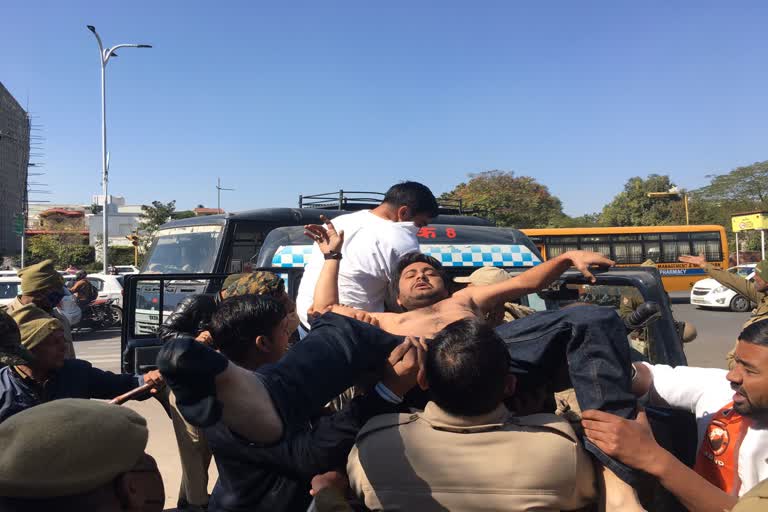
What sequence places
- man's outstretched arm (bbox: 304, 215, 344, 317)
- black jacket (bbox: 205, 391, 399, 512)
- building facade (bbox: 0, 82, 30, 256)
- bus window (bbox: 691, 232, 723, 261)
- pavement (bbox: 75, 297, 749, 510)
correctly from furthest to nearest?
building facade (bbox: 0, 82, 30, 256)
bus window (bbox: 691, 232, 723, 261)
pavement (bbox: 75, 297, 749, 510)
man's outstretched arm (bbox: 304, 215, 344, 317)
black jacket (bbox: 205, 391, 399, 512)

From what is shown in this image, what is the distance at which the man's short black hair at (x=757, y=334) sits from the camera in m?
1.74

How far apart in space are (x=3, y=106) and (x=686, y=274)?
2249 inches

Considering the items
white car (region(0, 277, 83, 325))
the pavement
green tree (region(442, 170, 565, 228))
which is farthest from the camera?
green tree (region(442, 170, 565, 228))

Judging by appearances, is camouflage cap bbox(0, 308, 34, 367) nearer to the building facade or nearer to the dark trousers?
the dark trousers

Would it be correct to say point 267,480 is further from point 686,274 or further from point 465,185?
point 465,185

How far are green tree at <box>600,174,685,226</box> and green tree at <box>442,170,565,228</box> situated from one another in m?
4.73

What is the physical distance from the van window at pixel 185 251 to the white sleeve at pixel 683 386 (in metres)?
7.78

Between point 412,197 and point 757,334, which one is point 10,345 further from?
point 757,334

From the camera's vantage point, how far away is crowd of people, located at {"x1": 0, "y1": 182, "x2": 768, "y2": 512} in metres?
1.09

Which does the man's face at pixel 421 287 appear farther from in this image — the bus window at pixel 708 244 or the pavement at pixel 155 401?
the bus window at pixel 708 244

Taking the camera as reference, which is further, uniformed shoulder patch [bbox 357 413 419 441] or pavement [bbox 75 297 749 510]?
pavement [bbox 75 297 749 510]

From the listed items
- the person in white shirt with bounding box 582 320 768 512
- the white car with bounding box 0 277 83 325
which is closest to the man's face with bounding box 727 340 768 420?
the person in white shirt with bounding box 582 320 768 512

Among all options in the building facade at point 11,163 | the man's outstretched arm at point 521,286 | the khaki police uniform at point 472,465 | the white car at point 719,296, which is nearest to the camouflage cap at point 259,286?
the man's outstretched arm at point 521,286

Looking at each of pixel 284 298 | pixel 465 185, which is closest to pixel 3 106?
pixel 465 185
